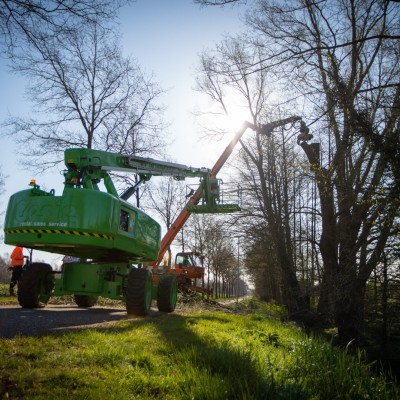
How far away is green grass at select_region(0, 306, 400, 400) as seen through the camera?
312 centimetres

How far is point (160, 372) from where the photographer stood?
3.83 meters

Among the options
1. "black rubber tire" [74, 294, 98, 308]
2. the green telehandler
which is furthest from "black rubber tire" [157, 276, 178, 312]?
"black rubber tire" [74, 294, 98, 308]

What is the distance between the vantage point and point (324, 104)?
678 cm

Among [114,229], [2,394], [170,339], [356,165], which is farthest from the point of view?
[356,165]

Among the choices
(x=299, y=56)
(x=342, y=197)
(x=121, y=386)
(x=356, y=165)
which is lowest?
(x=121, y=386)

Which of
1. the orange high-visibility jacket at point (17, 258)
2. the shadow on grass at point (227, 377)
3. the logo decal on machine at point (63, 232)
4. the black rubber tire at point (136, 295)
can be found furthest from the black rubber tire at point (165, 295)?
the shadow on grass at point (227, 377)

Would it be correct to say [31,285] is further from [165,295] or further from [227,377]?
[227,377]

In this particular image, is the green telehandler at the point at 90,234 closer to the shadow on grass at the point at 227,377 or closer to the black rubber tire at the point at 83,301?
the black rubber tire at the point at 83,301

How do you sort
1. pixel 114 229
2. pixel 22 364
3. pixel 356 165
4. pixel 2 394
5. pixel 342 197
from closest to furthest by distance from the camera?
pixel 2 394 < pixel 22 364 < pixel 114 229 < pixel 356 165 < pixel 342 197

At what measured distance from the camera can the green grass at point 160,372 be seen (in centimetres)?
312

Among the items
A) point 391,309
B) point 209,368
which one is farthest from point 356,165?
point 209,368

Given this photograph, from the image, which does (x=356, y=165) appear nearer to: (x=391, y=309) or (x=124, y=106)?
(x=391, y=309)

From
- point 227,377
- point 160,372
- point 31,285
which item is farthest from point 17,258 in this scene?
point 227,377

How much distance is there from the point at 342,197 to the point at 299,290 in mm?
7514
